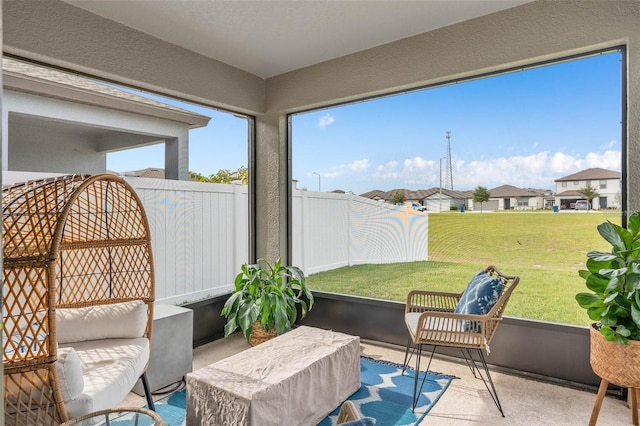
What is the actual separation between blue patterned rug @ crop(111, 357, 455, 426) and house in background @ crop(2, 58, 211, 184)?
180 cm

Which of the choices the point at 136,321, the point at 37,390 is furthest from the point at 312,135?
the point at 37,390

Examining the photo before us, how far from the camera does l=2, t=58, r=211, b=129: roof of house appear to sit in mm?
2629

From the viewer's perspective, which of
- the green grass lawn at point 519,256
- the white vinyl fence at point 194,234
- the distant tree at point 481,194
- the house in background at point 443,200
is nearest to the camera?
the green grass lawn at point 519,256

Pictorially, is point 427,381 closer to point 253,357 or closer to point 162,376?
point 253,357

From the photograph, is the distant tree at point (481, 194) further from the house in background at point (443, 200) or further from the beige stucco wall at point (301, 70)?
the beige stucco wall at point (301, 70)

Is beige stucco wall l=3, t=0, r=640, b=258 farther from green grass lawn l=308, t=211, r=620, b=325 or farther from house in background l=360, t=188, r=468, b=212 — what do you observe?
house in background l=360, t=188, r=468, b=212

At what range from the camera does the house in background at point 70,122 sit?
2605mm

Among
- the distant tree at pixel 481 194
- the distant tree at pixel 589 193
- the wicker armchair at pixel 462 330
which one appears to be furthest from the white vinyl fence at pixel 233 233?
the distant tree at pixel 589 193

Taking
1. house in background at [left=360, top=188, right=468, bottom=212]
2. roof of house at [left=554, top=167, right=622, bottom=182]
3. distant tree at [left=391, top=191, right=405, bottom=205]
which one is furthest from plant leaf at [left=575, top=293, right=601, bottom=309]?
distant tree at [left=391, top=191, right=405, bottom=205]

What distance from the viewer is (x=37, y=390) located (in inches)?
63.0

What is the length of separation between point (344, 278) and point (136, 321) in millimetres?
2080

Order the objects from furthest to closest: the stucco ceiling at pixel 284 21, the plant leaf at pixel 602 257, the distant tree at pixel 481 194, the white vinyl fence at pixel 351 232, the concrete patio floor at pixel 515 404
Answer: the white vinyl fence at pixel 351 232
the distant tree at pixel 481 194
the stucco ceiling at pixel 284 21
the concrete patio floor at pixel 515 404
the plant leaf at pixel 602 257

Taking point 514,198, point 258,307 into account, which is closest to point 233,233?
point 258,307

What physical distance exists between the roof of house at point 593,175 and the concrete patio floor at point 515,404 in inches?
57.2
